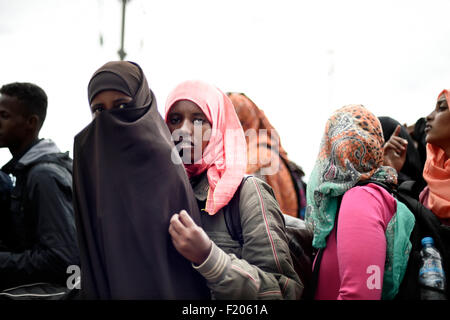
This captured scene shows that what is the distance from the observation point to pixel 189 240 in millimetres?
1271

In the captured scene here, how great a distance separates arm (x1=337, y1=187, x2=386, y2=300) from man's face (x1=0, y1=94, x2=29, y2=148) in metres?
2.05

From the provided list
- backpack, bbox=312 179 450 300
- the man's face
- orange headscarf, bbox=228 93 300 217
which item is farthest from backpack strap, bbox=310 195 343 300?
the man's face

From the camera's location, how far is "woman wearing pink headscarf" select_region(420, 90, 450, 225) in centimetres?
204

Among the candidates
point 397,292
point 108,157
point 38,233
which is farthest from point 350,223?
point 38,233

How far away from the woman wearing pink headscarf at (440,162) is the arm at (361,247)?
0.50m

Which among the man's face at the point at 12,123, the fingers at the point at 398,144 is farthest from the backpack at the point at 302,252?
the man's face at the point at 12,123

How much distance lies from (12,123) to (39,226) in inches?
34.4

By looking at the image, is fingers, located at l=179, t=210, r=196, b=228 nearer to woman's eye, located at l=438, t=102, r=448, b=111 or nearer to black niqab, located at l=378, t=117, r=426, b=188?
woman's eye, located at l=438, t=102, r=448, b=111

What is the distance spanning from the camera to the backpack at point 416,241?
1.69 metres
